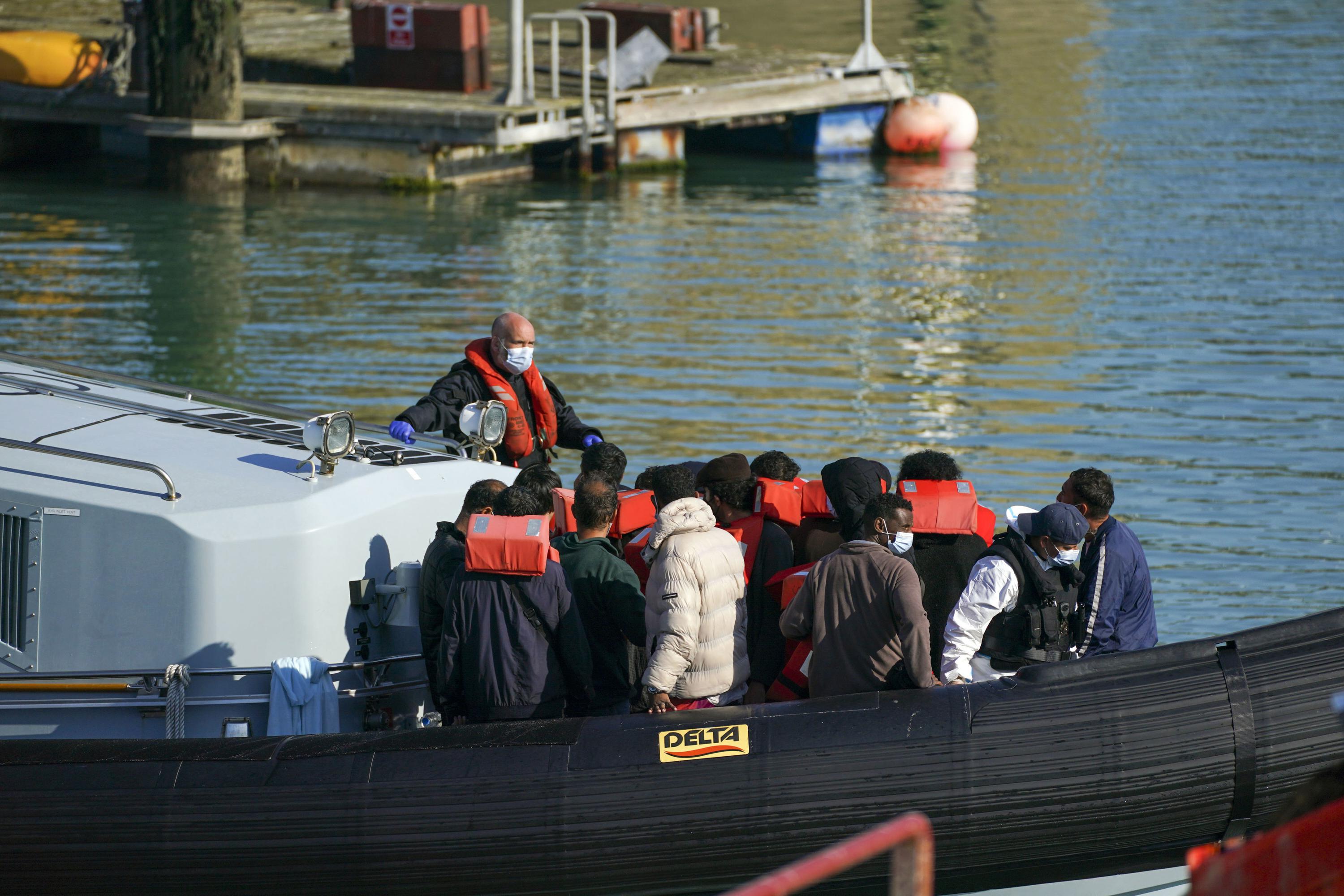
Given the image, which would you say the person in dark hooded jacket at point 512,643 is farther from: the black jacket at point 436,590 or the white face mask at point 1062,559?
the white face mask at point 1062,559

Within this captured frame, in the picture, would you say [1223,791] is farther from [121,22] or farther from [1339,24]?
[1339,24]

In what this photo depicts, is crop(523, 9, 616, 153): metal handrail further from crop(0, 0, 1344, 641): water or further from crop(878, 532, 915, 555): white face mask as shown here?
crop(878, 532, 915, 555): white face mask

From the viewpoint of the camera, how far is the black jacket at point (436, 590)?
523cm

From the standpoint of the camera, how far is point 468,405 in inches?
248

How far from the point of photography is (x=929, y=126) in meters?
25.7

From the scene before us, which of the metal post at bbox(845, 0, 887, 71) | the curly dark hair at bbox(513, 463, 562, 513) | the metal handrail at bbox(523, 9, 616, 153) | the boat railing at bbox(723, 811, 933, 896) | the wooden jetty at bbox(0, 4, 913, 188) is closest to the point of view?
the boat railing at bbox(723, 811, 933, 896)

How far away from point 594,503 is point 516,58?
56.7 feet

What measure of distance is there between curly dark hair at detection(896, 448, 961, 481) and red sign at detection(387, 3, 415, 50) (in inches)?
749

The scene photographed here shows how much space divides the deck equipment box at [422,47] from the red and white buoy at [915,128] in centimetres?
700

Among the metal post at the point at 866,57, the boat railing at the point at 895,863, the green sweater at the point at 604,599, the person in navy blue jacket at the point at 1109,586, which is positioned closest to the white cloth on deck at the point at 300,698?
the green sweater at the point at 604,599

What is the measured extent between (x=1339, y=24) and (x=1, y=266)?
32.8 metres

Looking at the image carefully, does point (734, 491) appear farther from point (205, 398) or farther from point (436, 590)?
point (205, 398)

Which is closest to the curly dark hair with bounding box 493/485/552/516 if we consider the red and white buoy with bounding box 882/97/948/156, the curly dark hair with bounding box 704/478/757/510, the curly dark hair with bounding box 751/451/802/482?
the curly dark hair with bounding box 704/478/757/510

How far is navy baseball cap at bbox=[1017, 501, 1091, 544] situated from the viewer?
5137 millimetres
